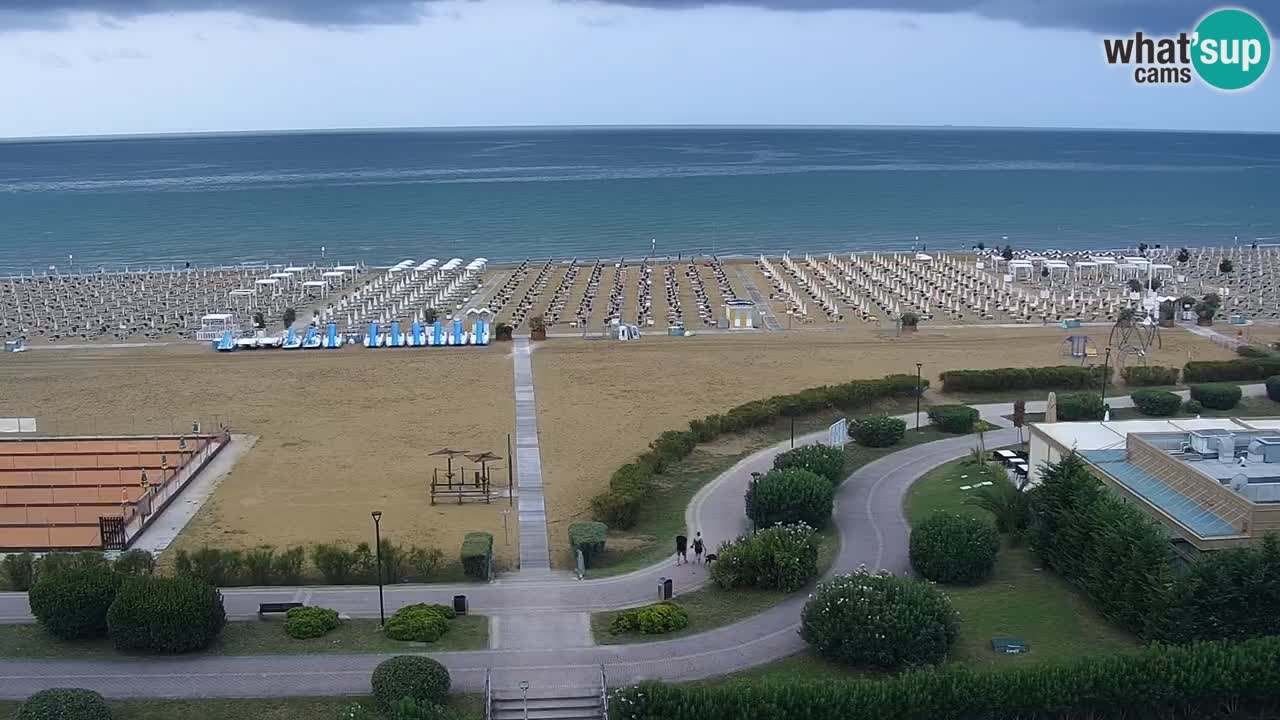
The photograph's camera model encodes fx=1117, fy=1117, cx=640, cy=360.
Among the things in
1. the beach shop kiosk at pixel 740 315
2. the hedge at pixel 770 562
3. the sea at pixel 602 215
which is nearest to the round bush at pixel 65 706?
the hedge at pixel 770 562

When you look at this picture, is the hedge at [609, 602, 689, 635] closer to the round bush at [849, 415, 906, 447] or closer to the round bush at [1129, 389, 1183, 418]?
the round bush at [849, 415, 906, 447]

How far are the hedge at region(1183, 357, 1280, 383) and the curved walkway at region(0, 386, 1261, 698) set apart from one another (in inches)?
766

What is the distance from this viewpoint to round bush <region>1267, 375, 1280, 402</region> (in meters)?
35.0

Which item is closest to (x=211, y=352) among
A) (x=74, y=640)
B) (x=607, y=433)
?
(x=607, y=433)

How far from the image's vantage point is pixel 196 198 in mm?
139500

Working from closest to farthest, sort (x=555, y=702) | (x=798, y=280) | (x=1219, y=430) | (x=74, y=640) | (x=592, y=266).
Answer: (x=555, y=702)
(x=74, y=640)
(x=1219, y=430)
(x=798, y=280)
(x=592, y=266)

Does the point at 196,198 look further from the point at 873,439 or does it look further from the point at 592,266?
the point at 873,439

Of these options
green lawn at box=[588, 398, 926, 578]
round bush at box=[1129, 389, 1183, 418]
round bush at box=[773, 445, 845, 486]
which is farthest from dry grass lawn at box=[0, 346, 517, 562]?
round bush at box=[1129, 389, 1183, 418]

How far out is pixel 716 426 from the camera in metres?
32.5

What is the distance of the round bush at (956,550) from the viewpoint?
2059cm

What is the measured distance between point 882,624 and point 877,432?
569 inches

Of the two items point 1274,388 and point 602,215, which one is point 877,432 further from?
point 602,215

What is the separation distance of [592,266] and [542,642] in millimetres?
54178

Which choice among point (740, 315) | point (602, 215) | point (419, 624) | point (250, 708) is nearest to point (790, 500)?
point (419, 624)
